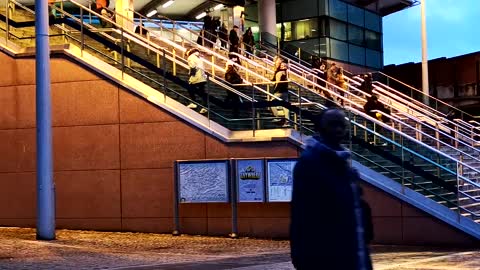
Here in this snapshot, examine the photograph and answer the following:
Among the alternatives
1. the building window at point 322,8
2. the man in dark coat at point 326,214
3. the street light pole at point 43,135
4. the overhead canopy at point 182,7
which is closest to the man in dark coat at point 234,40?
the overhead canopy at point 182,7

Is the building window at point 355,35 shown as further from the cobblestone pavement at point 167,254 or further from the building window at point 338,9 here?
the cobblestone pavement at point 167,254

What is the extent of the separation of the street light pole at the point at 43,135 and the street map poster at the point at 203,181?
2680 millimetres

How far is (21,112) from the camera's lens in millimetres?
16500

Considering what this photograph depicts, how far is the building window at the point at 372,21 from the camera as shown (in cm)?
3762

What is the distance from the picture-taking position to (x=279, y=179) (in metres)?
14.5

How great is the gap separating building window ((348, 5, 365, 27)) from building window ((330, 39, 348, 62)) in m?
1.50

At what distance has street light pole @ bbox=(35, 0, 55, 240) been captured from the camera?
1389 cm

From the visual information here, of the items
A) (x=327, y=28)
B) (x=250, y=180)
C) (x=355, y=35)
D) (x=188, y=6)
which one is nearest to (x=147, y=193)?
(x=250, y=180)

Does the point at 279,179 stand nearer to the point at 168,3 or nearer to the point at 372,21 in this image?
the point at 168,3

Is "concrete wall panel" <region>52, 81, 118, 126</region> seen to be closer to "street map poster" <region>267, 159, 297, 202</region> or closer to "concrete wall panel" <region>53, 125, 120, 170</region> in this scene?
"concrete wall panel" <region>53, 125, 120, 170</region>

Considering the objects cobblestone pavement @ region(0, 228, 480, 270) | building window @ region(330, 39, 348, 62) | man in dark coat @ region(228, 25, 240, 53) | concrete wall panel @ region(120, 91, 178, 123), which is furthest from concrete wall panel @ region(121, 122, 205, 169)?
building window @ region(330, 39, 348, 62)

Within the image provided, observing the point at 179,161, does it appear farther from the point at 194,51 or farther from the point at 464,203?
the point at 464,203

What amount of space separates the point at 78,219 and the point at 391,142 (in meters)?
6.86

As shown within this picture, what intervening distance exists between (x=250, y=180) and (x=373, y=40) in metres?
24.9
